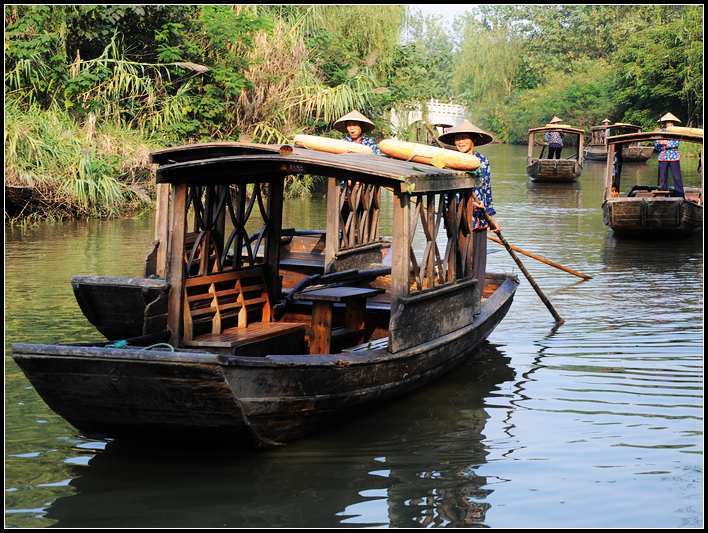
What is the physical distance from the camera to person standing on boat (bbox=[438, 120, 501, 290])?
28.1ft

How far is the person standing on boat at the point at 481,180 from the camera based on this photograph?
8.55 meters

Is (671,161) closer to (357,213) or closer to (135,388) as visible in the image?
(357,213)

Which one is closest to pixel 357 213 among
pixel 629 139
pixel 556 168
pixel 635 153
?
pixel 629 139

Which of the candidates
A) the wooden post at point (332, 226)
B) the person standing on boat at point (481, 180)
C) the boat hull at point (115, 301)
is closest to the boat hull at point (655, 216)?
the wooden post at point (332, 226)

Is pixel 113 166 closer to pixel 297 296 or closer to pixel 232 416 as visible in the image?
pixel 297 296

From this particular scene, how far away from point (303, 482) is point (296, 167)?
2167mm

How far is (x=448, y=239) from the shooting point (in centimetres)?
784

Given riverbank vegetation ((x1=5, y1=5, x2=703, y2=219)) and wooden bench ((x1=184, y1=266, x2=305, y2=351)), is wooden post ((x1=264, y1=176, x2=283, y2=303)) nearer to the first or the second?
wooden bench ((x1=184, y1=266, x2=305, y2=351))

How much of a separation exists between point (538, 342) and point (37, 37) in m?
11.8

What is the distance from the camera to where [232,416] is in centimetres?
570

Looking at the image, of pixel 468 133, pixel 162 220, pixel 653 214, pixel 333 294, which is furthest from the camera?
pixel 653 214

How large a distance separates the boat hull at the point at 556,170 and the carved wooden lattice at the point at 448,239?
18670mm

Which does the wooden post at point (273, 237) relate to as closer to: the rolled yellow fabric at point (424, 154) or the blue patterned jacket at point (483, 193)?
the rolled yellow fabric at point (424, 154)

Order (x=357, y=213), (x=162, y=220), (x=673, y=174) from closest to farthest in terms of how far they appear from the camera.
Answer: (x=162, y=220) → (x=357, y=213) → (x=673, y=174)
